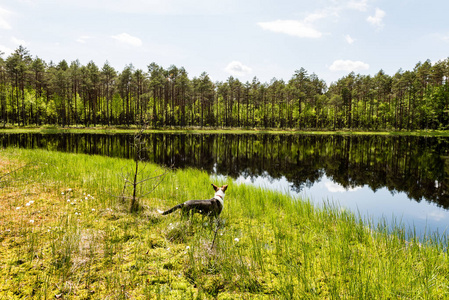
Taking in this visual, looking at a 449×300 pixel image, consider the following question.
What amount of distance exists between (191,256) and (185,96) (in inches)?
3297

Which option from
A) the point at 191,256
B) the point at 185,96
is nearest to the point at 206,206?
the point at 191,256

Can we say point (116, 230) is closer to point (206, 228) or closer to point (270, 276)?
point (206, 228)

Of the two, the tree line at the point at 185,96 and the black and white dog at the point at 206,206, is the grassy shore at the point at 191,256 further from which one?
the tree line at the point at 185,96

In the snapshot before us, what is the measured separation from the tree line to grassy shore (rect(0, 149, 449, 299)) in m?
54.7

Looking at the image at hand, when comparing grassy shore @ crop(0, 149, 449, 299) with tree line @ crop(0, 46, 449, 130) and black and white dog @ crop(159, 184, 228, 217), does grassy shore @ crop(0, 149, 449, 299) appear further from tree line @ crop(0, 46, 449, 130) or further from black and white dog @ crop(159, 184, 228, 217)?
tree line @ crop(0, 46, 449, 130)

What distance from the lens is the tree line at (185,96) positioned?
227 ft

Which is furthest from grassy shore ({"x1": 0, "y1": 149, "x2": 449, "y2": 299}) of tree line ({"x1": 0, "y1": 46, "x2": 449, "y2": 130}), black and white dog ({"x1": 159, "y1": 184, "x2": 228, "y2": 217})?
tree line ({"x1": 0, "y1": 46, "x2": 449, "y2": 130})

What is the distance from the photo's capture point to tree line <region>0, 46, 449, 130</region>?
69.2 metres

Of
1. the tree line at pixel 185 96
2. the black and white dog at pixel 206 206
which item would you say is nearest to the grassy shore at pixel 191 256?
the black and white dog at pixel 206 206

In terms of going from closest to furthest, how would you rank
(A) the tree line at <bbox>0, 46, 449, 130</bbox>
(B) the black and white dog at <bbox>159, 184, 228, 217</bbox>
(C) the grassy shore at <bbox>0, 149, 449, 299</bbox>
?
(C) the grassy shore at <bbox>0, 149, 449, 299</bbox> → (B) the black and white dog at <bbox>159, 184, 228, 217</bbox> → (A) the tree line at <bbox>0, 46, 449, 130</bbox>

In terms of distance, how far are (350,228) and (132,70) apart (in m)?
83.6

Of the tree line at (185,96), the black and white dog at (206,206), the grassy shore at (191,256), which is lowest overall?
the grassy shore at (191,256)

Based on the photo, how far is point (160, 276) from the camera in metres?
3.92

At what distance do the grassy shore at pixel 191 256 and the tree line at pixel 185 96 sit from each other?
2154 inches
